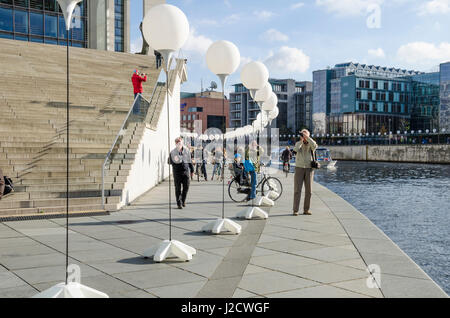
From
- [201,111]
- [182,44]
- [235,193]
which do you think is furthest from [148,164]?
[201,111]

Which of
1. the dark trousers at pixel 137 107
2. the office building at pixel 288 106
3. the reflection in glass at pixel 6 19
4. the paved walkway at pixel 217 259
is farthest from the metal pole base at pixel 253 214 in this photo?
the office building at pixel 288 106

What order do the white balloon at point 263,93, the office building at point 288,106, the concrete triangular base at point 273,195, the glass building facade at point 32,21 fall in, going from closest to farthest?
the concrete triangular base at point 273,195 → the white balloon at point 263,93 → the glass building facade at point 32,21 → the office building at point 288,106

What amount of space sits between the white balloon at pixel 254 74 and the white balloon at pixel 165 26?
15.4ft

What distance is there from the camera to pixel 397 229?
36.4 feet

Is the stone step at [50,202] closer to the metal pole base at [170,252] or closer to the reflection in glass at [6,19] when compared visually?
the metal pole base at [170,252]

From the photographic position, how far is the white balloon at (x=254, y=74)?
1223 cm

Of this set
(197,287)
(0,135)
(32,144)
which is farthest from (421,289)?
(0,135)

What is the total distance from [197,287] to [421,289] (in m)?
2.37

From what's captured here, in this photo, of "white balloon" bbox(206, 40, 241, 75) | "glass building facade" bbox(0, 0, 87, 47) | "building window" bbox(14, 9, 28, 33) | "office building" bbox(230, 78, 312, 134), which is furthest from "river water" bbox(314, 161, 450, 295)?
"office building" bbox(230, 78, 312, 134)

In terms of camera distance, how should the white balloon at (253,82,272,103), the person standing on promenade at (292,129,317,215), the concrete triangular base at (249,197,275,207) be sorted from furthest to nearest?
the white balloon at (253,82,272,103), the concrete triangular base at (249,197,275,207), the person standing on promenade at (292,129,317,215)

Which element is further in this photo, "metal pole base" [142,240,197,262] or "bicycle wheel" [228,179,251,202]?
"bicycle wheel" [228,179,251,202]

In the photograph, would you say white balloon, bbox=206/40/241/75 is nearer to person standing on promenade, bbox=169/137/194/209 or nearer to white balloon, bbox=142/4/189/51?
white balloon, bbox=142/4/189/51

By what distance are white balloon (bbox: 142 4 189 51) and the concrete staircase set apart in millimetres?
5384

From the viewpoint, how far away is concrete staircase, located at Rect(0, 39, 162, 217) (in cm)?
1184
